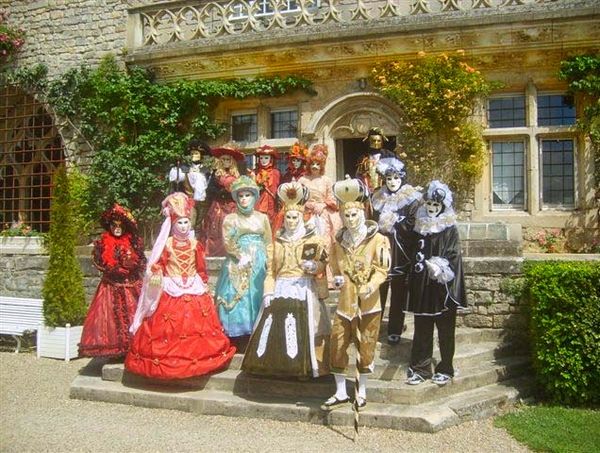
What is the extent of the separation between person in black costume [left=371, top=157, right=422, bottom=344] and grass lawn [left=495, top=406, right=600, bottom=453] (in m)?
1.45

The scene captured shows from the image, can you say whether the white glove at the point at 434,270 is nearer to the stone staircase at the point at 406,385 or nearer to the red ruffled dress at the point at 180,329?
the stone staircase at the point at 406,385

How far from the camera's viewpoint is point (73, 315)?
9.27 meters

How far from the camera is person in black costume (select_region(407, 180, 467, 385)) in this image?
6.06 metres

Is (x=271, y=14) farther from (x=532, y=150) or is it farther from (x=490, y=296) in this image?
(x=490, y=296)

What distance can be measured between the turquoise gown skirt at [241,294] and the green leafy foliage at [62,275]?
333 cm

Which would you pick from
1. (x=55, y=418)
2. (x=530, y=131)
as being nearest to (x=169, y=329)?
(x=55, y=418)

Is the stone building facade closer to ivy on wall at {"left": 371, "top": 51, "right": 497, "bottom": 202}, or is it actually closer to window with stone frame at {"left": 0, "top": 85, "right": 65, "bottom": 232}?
ivy on wall at {"left": 371, "top": 51, "right": 497, "bottom": 202}

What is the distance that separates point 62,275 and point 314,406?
5030 mm

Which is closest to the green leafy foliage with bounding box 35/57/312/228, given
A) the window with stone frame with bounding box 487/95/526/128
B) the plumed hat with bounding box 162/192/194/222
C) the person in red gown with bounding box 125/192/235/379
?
the window with stone frame with bounding box 487/95/526/128

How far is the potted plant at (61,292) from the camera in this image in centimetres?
916

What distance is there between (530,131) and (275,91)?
179 inches

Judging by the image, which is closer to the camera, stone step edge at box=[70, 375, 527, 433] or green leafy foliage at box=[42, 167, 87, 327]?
stone step edge at box=[70, 375, 527, 433]

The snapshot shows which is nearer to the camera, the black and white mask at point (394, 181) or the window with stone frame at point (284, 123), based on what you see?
the black and white mask at point (394, 181)

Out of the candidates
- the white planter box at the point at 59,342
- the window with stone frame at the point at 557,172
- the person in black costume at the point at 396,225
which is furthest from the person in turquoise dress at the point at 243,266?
the window with stone frame at the point at 557,172
